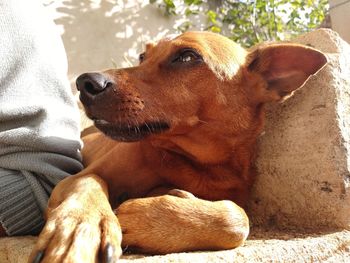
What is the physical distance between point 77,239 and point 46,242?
3.9 inches

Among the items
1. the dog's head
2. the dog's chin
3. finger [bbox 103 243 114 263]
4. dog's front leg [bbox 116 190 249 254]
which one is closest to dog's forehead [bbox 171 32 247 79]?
the dog's head

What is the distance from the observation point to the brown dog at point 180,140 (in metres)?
1.43

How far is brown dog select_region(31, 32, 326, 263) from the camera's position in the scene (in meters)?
1.43

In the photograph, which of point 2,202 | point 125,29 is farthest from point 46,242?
point 125,29

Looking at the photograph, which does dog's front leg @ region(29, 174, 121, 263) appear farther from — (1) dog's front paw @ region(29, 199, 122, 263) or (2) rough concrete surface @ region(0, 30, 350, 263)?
(2) rough concrete surface @ region(0, 30, 350, 263)

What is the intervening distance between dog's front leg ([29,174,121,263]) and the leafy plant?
13.7 ft

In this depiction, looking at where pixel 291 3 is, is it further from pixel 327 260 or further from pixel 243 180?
pixel 327 260

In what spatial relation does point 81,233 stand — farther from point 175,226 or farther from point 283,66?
point 283,66

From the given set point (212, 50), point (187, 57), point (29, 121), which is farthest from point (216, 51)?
point (29, 121)

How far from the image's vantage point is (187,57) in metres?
2.00

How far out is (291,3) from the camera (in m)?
5.33

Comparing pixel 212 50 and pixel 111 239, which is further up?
pixel 212 50

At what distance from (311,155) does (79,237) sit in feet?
3.88

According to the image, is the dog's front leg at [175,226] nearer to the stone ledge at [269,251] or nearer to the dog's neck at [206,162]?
the stone ledge at [269,251]
